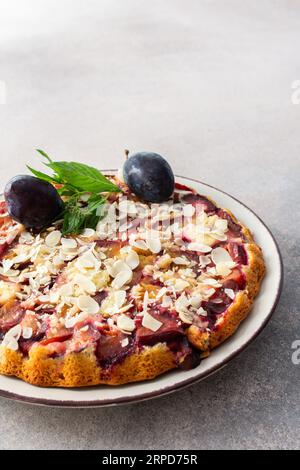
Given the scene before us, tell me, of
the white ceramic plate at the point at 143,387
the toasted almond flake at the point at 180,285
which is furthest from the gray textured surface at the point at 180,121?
the toasted almond flake at the point at 180,285

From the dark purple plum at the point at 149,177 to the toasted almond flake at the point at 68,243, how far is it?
25cm

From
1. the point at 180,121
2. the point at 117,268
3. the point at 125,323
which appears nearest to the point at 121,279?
the point at 117,268

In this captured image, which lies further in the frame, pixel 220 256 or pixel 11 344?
pixel 220 256

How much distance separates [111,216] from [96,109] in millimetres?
1346

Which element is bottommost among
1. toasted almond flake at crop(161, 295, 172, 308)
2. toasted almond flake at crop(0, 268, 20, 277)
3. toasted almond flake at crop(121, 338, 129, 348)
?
toasted almond flake at crop(121, 338, 129, 348)

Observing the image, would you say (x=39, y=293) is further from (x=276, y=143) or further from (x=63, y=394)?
(x=276, y=143)

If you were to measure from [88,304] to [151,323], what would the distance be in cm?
15

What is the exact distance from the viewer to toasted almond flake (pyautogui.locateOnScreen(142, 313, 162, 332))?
1.23 metres

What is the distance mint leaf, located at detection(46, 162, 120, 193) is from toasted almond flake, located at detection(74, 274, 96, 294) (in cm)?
34

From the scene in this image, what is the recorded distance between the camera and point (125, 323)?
1237mm

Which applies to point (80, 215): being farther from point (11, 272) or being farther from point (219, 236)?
point (219, 236)

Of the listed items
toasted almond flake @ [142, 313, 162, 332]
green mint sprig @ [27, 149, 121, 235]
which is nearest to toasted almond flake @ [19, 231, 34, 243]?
green mint sprig @ [27, 149, 121, 235]

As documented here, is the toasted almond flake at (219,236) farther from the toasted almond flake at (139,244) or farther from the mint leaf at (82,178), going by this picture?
the mint leaf at (82,178)

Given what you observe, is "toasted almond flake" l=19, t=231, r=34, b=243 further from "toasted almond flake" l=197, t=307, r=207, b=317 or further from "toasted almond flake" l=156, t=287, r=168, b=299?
"toasted almond flake" l=197, t=307, r=207, b=317
